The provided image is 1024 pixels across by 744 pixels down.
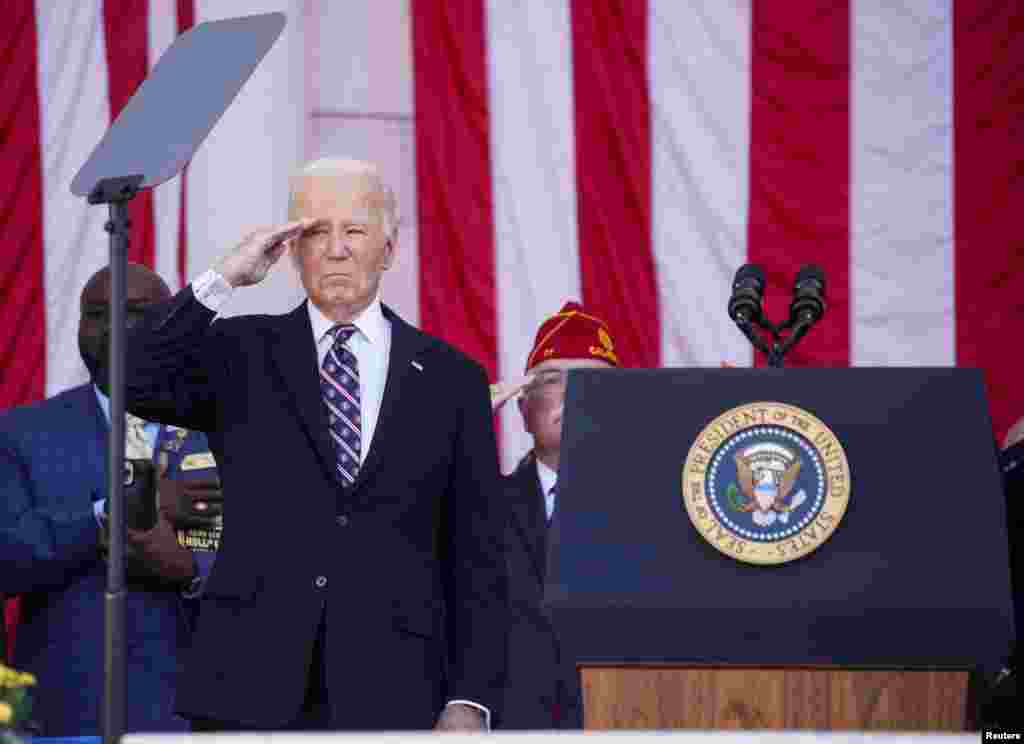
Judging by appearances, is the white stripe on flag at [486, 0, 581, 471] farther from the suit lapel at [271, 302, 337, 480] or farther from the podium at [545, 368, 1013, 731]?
the podium at [545, 368, 1013, 731]

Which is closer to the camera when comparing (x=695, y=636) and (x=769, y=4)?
(x=695, y=636)

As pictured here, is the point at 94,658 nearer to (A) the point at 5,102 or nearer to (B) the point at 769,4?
(A) the point at 5,102

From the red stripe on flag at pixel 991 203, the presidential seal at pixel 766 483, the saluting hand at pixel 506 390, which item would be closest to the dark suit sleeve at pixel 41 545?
the saluting hand at pixel 506 390

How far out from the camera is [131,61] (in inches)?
231

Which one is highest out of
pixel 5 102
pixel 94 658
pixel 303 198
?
pixel 5 102

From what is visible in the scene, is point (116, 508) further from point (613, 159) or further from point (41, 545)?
point (613, 159)

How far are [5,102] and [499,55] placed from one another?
1.46 meters

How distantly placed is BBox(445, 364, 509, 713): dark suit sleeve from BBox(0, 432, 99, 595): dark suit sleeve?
960 mm

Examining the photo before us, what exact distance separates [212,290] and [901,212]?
127 inches

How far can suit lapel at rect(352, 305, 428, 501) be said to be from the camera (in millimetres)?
3324

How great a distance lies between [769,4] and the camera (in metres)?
6.06

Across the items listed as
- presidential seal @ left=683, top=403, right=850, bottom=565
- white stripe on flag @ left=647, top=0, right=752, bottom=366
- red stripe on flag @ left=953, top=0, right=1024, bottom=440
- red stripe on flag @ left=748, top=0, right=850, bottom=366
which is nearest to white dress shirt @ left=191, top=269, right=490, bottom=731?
presidential seal @ left=683, top=403, right=850, bottom=565

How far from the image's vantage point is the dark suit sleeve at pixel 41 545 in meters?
4.04

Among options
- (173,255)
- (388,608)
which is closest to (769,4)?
(173,255)
